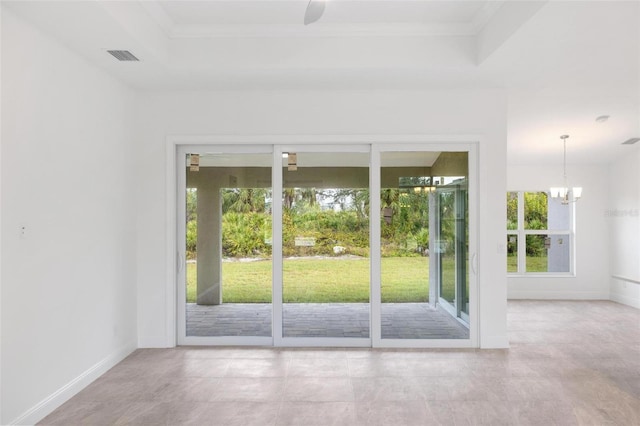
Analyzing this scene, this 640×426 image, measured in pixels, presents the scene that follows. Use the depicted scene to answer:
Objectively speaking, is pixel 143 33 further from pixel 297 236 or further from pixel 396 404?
pixel 396 404

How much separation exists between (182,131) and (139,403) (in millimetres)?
2659

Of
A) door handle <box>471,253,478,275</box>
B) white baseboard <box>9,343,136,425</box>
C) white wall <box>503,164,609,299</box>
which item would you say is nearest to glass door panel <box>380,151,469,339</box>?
door handle <box>471,253,478,275</box>

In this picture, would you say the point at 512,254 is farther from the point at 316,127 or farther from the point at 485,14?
the point at 485,14

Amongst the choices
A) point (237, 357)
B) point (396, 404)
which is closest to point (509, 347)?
point (396, 404)

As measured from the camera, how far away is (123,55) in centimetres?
346

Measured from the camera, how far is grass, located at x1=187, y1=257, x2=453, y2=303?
4484mm

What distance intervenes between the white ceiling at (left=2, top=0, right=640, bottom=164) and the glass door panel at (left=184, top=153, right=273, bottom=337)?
0.89 m

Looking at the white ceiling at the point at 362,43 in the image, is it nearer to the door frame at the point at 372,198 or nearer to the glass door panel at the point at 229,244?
the door frame at the point at 372,198

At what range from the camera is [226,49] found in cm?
380

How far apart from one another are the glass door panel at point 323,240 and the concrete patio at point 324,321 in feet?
0.04

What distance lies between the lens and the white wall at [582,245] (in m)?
7.15

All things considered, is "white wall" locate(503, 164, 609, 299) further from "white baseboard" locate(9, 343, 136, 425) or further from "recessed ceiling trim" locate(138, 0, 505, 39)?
"white baseboard" locate(9, 343, 136, 425)

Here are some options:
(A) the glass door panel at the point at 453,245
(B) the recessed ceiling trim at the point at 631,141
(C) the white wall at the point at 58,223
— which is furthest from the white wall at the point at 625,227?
(C) the white wall at the point at 58,223

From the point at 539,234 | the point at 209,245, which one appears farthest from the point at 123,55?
the point at 539,234
